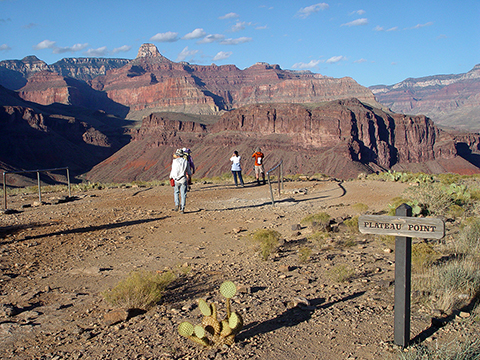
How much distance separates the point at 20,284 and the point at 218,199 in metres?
9.62

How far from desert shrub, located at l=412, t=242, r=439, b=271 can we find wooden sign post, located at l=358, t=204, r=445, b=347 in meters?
2.49

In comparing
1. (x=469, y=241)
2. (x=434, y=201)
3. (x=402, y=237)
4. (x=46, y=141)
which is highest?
(x=46, y=141)

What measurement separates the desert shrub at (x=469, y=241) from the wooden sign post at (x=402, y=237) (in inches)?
147

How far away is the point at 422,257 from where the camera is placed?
A: 7191 millimetres

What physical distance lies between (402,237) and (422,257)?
2815 millimetres

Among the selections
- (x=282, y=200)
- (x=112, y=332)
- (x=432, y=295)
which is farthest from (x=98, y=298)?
(x=282, y=200)

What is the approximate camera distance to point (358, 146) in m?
95.2

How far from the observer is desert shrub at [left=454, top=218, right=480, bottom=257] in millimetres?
8016

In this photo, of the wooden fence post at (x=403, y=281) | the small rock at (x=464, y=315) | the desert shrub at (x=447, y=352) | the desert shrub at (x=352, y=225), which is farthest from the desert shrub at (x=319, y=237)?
the desert shrub at (x=447, y=352)

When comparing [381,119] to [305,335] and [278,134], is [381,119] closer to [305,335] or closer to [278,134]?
[278,134]

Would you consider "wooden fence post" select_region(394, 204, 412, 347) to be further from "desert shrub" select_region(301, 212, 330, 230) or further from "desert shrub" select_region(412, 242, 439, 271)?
"desert shrub" select_region(301, 212, 330, 230)

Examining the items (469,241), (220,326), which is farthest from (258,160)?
(220,326)

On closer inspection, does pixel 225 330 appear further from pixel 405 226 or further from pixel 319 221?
pixel 319 221

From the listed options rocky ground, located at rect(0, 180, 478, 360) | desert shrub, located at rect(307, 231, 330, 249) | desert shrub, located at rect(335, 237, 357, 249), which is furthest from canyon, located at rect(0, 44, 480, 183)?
desert shrub, located at rect(335, 237, 357, 249)
